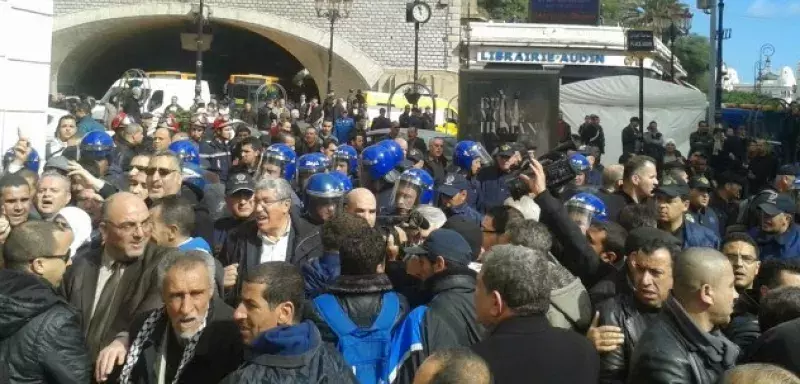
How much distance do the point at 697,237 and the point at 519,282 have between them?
12.2ft

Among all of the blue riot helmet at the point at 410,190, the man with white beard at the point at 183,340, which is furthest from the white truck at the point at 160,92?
the man with white beard at the point at 183,340

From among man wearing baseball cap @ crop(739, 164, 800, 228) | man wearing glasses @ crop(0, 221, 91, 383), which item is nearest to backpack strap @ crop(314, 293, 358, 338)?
man wearing glasses @ crop(0, 221, 91, 383)

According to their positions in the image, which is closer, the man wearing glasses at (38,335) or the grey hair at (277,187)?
the man wearing glasses at (38,335)

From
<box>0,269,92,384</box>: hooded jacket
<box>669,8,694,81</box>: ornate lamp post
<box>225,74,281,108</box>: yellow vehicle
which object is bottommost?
<box>0,269,92,384</box>: hooded jacket

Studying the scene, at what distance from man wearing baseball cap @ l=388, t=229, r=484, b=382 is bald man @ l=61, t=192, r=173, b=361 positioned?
1.22 m

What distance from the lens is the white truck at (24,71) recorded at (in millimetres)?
12805

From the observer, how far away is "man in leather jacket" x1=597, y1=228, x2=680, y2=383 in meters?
5.04

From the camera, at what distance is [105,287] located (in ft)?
18.0

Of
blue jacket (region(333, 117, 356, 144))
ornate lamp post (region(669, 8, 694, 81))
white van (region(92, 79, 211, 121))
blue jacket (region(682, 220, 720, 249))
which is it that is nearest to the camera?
blue jacket (region(682, 220, 720, 249))

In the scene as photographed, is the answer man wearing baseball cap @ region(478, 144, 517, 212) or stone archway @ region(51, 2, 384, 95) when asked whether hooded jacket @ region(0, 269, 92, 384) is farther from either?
stone archway @ region(51, 2, 384, 95)

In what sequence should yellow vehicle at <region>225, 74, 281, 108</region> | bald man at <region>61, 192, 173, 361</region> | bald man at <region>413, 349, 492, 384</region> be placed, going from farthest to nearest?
yellow vehicle at <region>225, 74, 281, 108</region> < bald man at <region>61, 192, 173, 361</region> < bald man at <region>413, 349, 492, 384</region>

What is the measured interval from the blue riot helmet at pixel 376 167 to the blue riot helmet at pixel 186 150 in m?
1.64

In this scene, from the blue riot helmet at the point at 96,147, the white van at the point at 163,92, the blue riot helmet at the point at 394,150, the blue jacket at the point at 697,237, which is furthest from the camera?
the white van at the point at 163,92

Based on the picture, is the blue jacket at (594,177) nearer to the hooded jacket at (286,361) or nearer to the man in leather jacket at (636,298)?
the man in leather jacket at (636,298)
